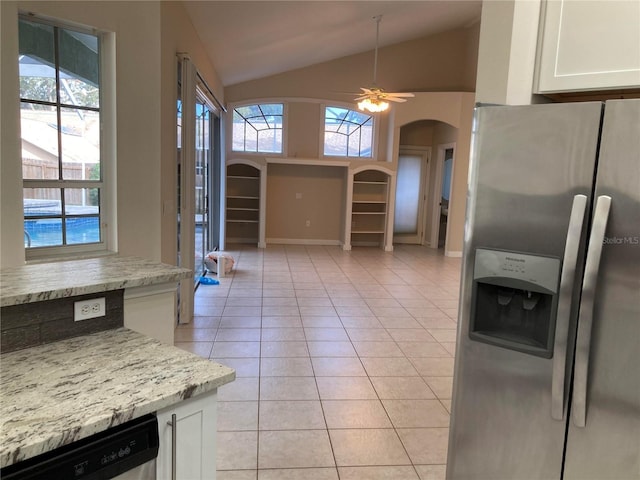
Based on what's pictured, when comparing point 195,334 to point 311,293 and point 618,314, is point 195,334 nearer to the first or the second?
point 311,293

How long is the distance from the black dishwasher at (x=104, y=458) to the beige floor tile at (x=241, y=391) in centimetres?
170

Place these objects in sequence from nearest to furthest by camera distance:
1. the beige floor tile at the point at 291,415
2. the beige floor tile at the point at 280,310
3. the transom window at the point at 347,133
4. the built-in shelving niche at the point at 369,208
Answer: the beige floor tile at the point at 291,415 < the beige floor tile at the point at 280,310 < the transom window at the point at 347,133 < the built-in shelving niche at the point at 369,208

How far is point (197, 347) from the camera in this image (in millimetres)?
3539

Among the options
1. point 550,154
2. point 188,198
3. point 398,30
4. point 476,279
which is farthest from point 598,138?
point 398,30

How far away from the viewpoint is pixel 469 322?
1652 millimetres

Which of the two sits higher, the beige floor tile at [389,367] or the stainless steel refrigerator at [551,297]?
the stainless steel refrigerator at [551,297]

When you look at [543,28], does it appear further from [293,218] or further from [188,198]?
[293,218]

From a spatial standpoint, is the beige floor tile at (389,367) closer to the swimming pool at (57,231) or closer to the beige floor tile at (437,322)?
the beige floor tile at (437,322)

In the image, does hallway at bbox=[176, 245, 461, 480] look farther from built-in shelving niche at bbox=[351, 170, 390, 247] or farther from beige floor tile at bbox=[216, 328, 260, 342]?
built-in shelving niche at bbox=[351, 170, 390, 247]

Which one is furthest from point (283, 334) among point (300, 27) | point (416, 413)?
point (300, 27)

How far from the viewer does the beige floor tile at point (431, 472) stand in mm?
2084

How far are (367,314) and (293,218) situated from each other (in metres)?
4.81

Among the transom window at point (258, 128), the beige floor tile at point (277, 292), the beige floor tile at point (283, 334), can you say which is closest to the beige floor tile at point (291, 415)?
the beige floor tile at point (283, 334)

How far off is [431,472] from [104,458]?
65.3 inches
